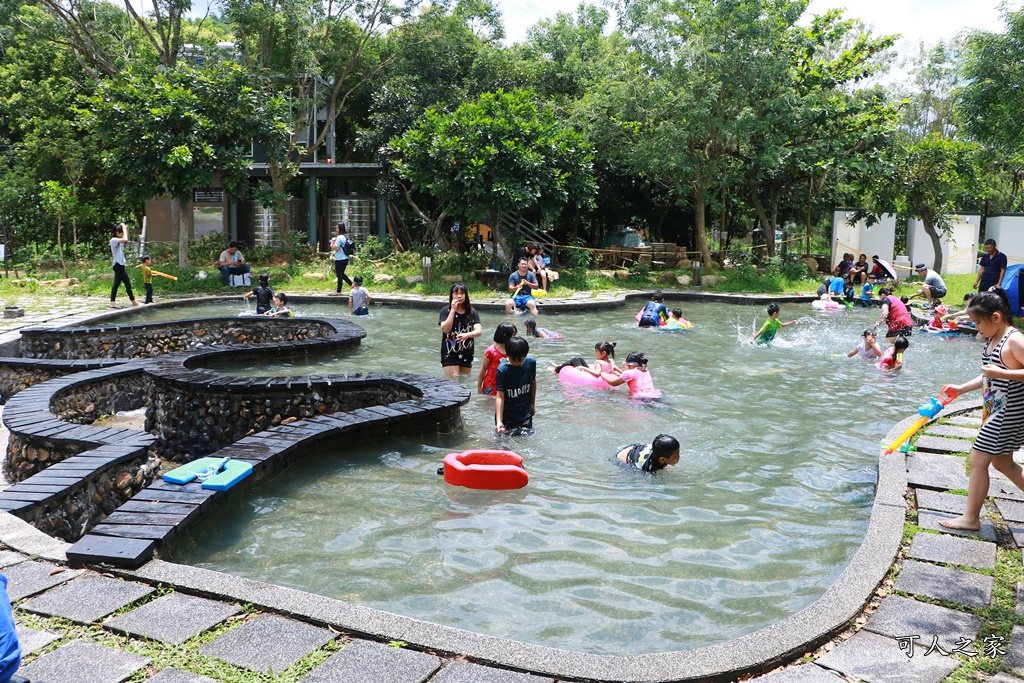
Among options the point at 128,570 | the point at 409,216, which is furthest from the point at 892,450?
the point at 409,216

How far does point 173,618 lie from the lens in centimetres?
393

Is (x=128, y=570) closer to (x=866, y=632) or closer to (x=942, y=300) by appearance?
(x=866, y=632)

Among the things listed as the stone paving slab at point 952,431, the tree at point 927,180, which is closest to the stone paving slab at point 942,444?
the stone paving slab at point 952,431

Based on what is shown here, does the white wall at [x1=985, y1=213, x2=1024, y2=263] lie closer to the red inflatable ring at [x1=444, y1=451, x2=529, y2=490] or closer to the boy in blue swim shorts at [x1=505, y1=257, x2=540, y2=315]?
the boy in blue swim shorts at [x1=505, y1=257, x2=540, y2=315]

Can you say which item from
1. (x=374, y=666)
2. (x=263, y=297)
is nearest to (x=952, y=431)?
(x=374, y=666)

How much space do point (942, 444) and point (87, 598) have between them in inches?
276

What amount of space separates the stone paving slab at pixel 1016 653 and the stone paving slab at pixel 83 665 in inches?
156

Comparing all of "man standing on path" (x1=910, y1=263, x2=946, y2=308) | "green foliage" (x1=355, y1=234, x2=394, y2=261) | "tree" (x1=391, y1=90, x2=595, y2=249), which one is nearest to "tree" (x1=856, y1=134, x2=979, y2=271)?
"man standing on path" (x1=910, y1=263, x2=946, y2=308)

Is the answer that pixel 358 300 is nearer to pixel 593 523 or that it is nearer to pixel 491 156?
pixel 491 156

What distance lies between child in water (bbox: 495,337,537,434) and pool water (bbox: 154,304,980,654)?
0.66ft

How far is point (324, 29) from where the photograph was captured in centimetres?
2714

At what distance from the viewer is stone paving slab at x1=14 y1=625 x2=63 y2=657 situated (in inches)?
141

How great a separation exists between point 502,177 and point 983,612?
1910 cm

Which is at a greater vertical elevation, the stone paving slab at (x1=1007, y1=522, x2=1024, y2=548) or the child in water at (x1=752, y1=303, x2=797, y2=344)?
the child in water at (x1=752, y1=303, x2=797, y2=344)
